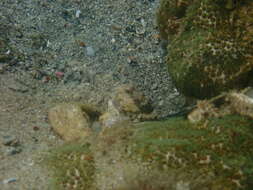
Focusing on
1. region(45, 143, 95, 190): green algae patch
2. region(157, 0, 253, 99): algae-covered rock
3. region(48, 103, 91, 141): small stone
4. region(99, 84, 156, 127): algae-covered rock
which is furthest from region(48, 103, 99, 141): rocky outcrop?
region(157, 0, 253, 99): algae-covered rock

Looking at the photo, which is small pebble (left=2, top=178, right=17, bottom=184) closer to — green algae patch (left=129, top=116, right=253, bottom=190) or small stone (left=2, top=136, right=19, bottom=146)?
small stone (left=2, top=136, right=19, bottom=146)

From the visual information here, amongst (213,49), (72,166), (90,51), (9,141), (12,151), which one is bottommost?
(72,166)

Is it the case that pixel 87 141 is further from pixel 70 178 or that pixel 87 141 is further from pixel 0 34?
pixel 0 34

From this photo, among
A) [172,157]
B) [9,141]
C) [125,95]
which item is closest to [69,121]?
[9,141]

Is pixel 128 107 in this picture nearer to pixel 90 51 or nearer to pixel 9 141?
pixel 9 141

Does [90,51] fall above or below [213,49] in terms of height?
above

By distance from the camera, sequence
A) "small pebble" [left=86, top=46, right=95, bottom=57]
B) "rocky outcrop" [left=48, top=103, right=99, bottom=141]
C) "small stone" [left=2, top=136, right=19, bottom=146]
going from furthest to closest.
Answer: "small pebble" [left=86, top=46, right=95, bottom=57], "rocky outcrop" [left=48, top=103, right=99, bottom=141], "small stone" [left=2, top=136, right=19, bottom=146]
